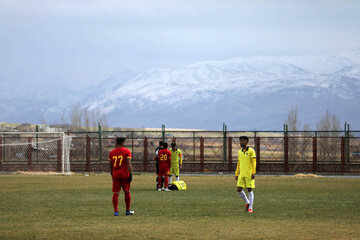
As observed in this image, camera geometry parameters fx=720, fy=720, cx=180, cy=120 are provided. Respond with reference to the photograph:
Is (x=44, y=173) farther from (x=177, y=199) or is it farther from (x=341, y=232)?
(x=341, y=232)

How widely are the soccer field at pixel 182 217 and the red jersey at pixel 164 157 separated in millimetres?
2089

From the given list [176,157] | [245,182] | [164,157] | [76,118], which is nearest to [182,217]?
[245,182]

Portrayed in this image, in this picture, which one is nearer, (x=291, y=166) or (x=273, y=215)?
(x=273, y=215)

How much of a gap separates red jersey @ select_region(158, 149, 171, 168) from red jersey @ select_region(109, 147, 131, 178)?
1062cm

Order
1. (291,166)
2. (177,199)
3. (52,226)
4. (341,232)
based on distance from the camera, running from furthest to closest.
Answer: (291,166), (177,199), (52,226), (341,232)

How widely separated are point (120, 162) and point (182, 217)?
203 centimetres

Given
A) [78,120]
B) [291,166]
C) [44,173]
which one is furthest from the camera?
[78,120]

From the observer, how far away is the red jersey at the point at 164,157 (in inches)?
1113

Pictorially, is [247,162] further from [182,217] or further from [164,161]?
[164,161]

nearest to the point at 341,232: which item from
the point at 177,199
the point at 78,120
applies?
the point at 177,199

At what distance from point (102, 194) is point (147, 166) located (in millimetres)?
24403

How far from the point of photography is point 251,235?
1420 centimetres

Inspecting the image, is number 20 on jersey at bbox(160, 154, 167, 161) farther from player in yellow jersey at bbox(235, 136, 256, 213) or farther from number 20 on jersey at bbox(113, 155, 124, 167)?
number 20 on jersey at bbox(113, 155, 124, 167)

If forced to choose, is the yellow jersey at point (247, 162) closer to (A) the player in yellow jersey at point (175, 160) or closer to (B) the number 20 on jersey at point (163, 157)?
(B) the number 20 on jersey at point (163, 157)
